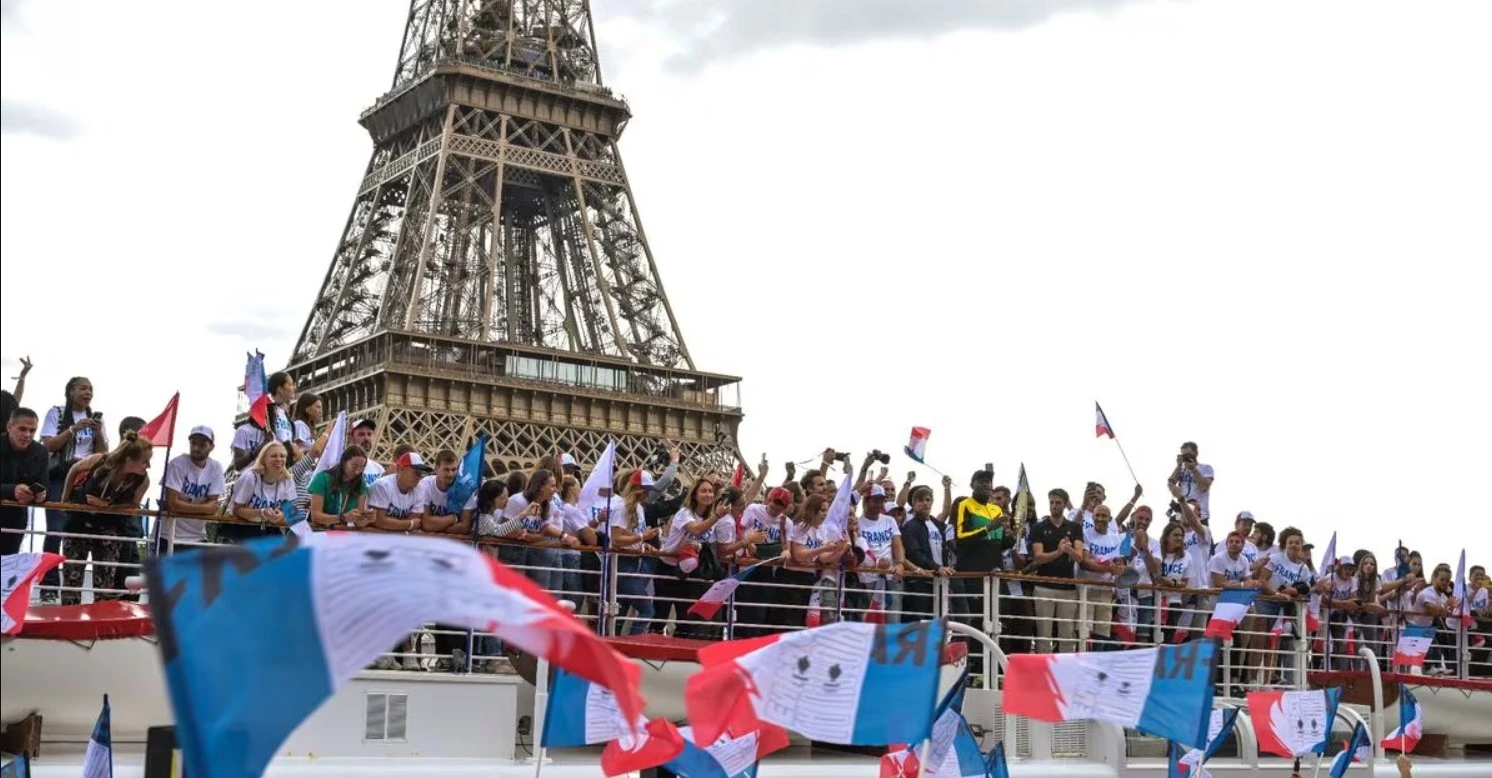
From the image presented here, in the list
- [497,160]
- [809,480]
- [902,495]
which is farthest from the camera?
[497,160]

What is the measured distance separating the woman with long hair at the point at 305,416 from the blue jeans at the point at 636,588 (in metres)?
2.52

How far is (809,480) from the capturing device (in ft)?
55.0

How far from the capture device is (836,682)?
36.8ft

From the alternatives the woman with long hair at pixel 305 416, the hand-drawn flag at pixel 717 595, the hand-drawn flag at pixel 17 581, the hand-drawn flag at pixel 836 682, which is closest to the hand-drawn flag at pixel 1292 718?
the hand-drawn flag at pixel 717 595

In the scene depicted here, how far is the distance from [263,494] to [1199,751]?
22.5ft

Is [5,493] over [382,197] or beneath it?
beneath

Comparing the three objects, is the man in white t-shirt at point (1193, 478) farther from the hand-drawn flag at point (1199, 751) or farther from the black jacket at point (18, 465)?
the black jacket at point (18, 465)

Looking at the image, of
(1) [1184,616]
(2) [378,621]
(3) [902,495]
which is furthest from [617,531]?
(2) [378,621]

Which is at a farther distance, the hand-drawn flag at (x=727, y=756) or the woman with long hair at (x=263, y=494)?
the woman with long hair at (x=263, y=494)

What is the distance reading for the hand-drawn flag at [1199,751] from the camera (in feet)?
48.9

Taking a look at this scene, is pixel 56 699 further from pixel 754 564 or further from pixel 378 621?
pixel 378 621

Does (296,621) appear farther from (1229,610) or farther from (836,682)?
(1229,610)

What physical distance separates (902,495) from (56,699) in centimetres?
787

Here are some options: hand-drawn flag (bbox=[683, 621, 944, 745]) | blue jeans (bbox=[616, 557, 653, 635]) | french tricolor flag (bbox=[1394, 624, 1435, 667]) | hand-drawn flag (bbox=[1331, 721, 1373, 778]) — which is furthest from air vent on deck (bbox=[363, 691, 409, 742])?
french tricolor flag (bbox=[1394, 624, 1435, 667])
